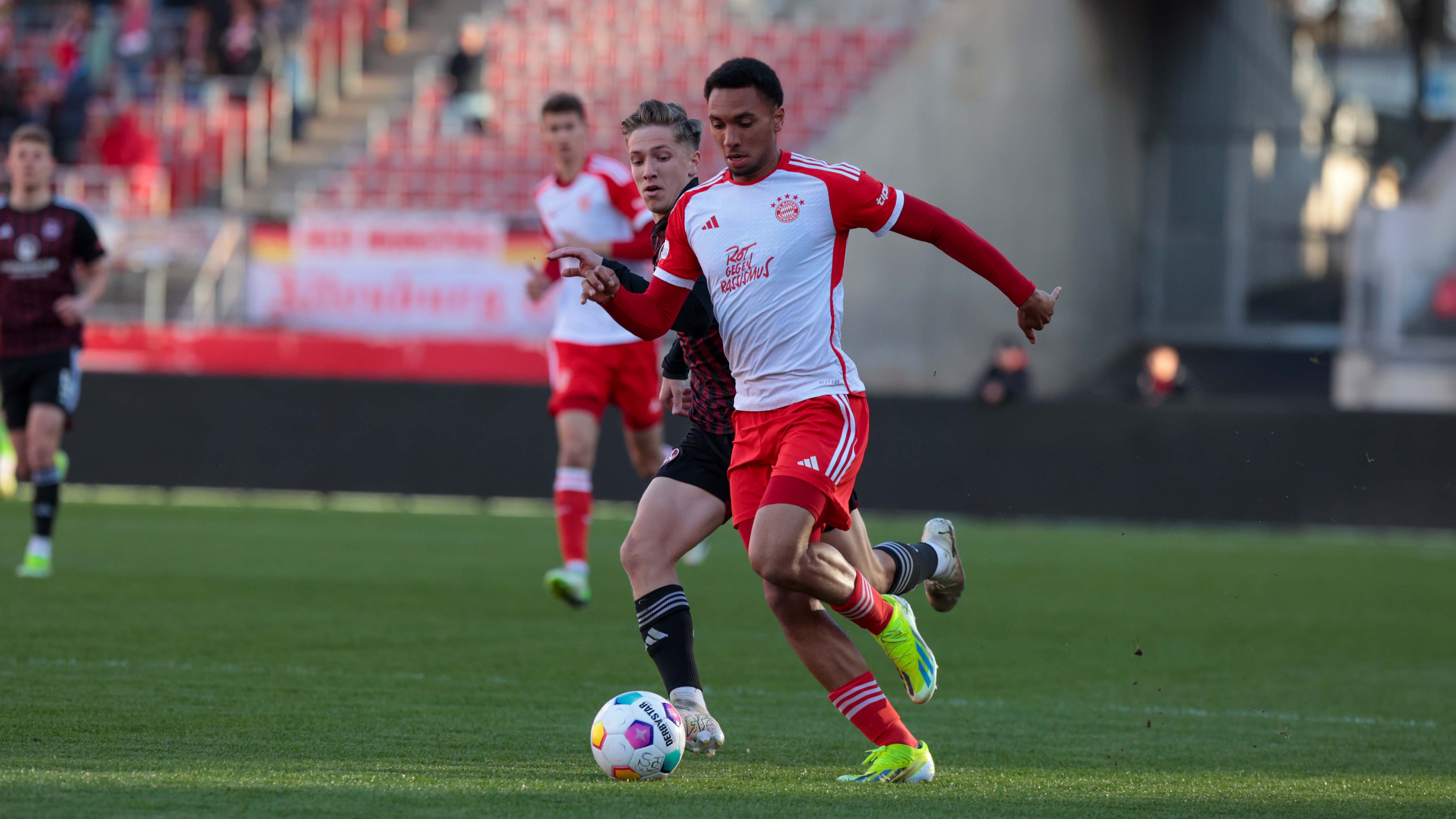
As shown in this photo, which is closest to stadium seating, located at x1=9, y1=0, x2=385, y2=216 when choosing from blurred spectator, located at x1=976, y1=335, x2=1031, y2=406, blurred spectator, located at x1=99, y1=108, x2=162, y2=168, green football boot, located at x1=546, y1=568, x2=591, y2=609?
blurred spectator, located at x1=99, y1=108, x2=162, y2=168

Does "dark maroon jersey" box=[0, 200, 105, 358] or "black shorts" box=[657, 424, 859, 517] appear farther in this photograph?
"dark maroon jersey" box=[0, 200, 105, 358]

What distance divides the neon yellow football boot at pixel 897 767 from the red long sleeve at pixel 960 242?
50.8 inches

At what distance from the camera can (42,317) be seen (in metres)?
10.1

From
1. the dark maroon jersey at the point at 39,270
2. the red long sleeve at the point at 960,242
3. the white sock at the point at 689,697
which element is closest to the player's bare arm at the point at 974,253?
the red long sleeve at the point at 960,242

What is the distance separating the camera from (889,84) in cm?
2189

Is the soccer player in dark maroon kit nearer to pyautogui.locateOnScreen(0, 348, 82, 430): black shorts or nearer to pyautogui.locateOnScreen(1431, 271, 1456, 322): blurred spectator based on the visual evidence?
pyautogui.locateOnScreen(0, 348, 82, 430): black shorts

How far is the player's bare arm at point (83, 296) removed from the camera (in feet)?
32.5

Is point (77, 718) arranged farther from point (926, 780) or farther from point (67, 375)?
point (67, 375)

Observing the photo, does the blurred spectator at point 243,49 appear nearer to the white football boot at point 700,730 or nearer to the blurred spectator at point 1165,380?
the blurred spectator at point 1165,380

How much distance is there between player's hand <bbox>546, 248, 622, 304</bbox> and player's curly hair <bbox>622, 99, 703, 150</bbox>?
84cm

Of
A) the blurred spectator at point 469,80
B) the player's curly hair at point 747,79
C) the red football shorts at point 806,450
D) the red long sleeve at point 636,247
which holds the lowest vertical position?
the red football shorts at point 806,450

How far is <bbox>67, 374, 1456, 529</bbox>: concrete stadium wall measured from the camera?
15930mm

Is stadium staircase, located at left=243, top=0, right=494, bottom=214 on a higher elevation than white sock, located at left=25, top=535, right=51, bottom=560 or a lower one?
higher

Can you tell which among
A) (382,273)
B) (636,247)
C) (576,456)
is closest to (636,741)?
(576,456)
